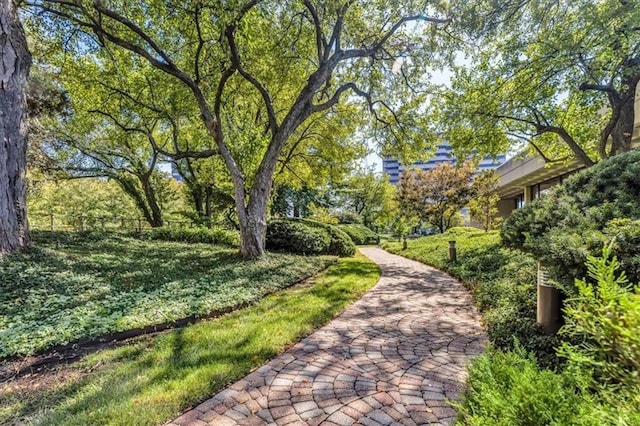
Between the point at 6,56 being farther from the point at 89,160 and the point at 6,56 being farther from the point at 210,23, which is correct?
the point at 89,160

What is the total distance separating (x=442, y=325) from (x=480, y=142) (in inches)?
310

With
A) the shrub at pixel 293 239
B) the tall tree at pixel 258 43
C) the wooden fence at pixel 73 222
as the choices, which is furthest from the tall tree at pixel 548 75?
the wooden fence at pixel 73 222

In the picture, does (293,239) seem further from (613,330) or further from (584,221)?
(613,330)

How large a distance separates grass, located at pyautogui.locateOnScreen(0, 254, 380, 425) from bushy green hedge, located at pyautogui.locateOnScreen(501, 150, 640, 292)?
2.82 metres

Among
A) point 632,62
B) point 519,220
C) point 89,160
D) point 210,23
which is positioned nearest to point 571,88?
point 632,62

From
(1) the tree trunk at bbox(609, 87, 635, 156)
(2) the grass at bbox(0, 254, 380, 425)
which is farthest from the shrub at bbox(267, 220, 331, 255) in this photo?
(1) the tree trunk at bbox(609, 87, 635, 156)

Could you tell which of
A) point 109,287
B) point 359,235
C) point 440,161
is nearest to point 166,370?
point 109,287

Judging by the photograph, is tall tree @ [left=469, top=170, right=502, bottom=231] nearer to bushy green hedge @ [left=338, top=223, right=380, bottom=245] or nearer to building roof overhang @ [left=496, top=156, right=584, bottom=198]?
building roof overhang @ [left=496, top=156, right=584, bottom=198]

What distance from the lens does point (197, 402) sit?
2443mm

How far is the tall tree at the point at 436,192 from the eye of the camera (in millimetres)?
21438

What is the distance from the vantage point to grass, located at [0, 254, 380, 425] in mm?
2258

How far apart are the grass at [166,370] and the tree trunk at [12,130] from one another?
4.39 meters

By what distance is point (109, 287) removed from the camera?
513 cm

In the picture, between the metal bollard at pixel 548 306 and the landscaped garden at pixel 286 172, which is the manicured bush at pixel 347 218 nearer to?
the landscaped garden at pixel 286 172
